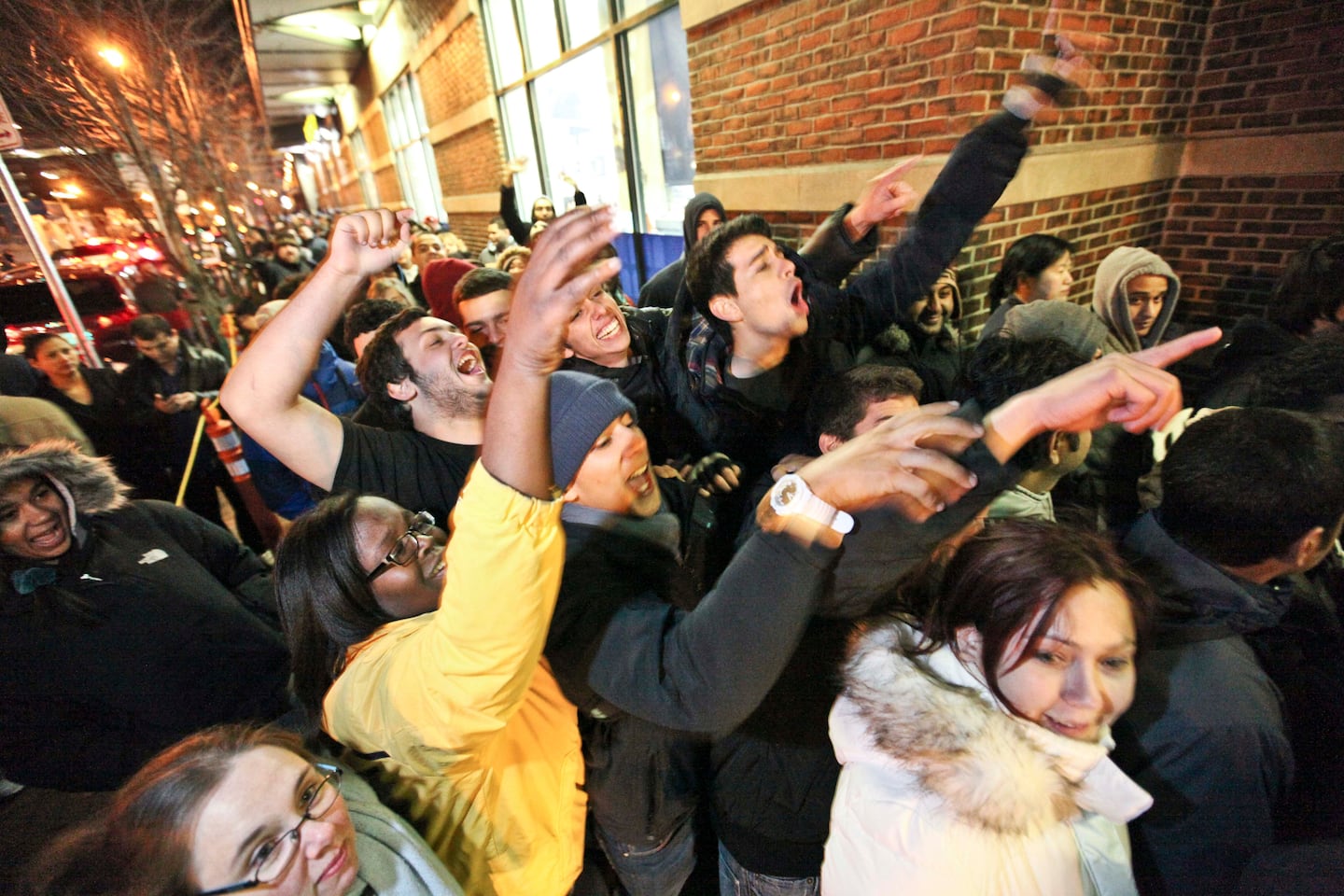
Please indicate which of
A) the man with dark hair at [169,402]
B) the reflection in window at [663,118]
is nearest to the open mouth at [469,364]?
the man with dark hair at [169,402]

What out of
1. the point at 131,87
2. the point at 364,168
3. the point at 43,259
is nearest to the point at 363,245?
the point at 43,259

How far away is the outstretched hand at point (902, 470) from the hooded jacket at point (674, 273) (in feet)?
9.25

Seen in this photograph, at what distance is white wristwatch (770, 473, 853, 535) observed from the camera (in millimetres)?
865

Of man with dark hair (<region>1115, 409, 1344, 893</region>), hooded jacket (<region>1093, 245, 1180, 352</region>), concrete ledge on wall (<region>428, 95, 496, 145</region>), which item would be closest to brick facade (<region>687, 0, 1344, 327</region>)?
hooded jacket (<region>1093, 245, 1180, 352</region>)

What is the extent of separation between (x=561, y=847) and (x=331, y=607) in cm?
78

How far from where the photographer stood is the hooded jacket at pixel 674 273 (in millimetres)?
3613

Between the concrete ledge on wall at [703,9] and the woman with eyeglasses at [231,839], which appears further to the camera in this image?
the concrete ledge on wall at [703,9]

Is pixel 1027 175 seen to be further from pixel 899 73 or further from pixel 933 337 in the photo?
pixel 933 337

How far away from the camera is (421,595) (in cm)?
143

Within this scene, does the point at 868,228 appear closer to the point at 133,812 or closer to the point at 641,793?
the point at 641,793

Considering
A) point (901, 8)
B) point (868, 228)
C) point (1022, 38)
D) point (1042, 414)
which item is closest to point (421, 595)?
point (1042, 414)

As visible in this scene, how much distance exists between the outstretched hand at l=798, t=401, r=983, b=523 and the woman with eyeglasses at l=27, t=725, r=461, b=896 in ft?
3.41

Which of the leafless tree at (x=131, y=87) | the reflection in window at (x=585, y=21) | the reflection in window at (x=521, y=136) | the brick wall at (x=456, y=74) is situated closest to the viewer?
the leafless tree at (x=131, y=87)

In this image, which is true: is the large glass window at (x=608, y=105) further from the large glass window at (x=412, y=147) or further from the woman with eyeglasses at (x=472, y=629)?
the large glass window at (x=412, y=147)
